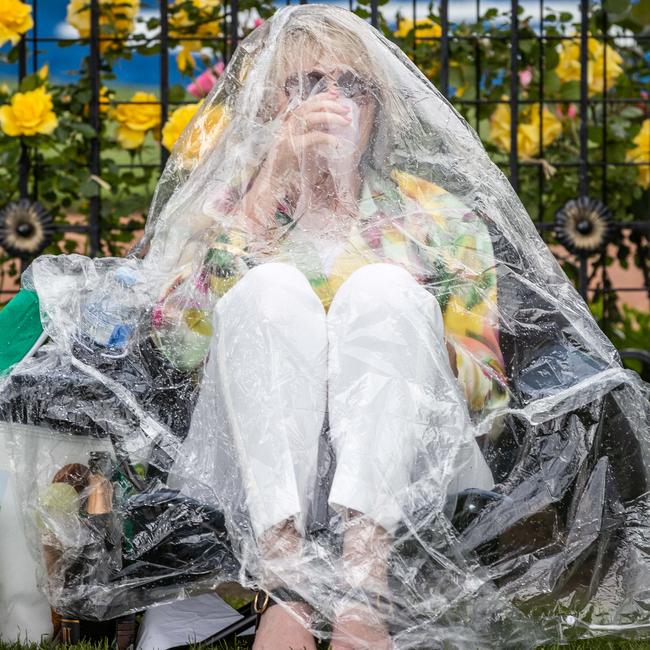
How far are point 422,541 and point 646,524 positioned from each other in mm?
340

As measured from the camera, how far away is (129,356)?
1.57 metres

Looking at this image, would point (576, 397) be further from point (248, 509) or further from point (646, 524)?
point (248, 509)

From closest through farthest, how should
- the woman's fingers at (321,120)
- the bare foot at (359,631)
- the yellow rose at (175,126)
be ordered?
the bare foot at (359,631)
the woman's fingers at (321,120)
the yellow rose at (175,126)

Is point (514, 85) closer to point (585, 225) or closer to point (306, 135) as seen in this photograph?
point (585, 225)

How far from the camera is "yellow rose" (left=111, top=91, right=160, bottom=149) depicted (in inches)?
113

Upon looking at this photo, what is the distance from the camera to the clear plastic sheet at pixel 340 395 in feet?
4.58

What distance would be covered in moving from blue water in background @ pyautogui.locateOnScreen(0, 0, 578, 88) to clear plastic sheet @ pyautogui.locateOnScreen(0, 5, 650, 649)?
4.37ft

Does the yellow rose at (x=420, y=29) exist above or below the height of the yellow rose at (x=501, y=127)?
above

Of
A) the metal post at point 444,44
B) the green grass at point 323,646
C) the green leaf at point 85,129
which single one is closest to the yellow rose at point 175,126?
the green leaf at point 85,129

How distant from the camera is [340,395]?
1.43 meters

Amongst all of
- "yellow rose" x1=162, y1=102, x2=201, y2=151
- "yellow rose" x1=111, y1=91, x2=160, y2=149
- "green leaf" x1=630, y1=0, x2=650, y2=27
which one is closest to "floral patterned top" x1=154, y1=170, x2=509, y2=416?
"yellow rose" x1=162, y1=102, x2=201, y2=151

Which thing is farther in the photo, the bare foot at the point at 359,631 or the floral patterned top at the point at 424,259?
the floral patterned top at the point at 424,259

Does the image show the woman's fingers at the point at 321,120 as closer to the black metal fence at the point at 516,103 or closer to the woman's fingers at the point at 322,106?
the woman's fingers at the point at 322,106

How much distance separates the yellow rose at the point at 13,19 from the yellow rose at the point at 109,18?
0.25 m
